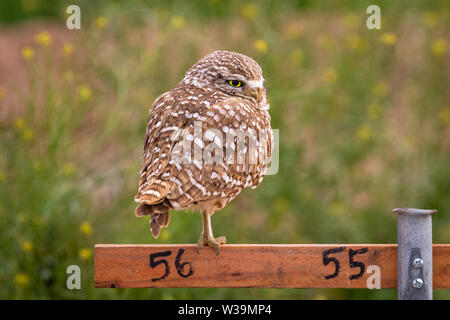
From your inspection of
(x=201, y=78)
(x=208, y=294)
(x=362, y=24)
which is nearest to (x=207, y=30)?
(x=362, y=24)

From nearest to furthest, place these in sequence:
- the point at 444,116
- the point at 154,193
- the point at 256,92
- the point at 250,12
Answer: the point at 154,193
the point at 256,92
the point at 250,12
the point at 444,116

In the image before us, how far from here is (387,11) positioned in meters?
6.45

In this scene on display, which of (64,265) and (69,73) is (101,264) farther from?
(69,73)

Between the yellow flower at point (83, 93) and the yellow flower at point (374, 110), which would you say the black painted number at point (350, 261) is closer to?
the yellow flower at point (83, 93)

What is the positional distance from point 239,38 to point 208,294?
2470mm

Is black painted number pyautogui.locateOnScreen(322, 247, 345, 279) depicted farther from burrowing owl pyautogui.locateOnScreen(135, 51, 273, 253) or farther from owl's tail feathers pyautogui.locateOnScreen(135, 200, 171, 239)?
owl's tail feathers pyautogui.locateOnScreen(135, 200, 171, 239)

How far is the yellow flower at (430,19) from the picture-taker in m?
6.31

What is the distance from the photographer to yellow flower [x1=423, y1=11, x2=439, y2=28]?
6314 millimetres

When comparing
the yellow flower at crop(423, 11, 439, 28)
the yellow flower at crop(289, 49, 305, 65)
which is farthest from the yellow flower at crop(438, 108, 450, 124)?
the yellow flower at crop(289, 49, 305, 65)

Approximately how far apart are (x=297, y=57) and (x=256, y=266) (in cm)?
320

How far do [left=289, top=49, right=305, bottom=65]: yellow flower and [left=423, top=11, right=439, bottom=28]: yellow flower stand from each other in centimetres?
139

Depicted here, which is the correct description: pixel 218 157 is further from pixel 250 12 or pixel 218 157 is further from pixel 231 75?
pixel 250 12

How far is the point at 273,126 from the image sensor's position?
5465mm

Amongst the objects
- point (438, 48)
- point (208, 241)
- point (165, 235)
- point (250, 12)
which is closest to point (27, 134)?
point (165, 235)
